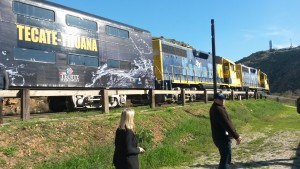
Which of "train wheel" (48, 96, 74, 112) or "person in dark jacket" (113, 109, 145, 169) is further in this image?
"train wheel" (48, 96, 74, 112)

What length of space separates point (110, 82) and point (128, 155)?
11631mm

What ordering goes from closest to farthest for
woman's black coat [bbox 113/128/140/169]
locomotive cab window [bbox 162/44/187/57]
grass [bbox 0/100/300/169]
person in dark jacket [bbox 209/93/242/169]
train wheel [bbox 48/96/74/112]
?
woman's black coat [bbox 113/128/140/169]
person in dark jacket [bbox 209/93/242/169]
grass [bbox 0/100/300/169]
train wheel [bbox 48/96/74/112]
locomotive cab window [bbox 162/44/187/57]

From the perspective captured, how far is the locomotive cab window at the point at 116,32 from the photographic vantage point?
16608 mm

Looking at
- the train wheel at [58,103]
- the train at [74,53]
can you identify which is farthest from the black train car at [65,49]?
the train wheel at [58,103]

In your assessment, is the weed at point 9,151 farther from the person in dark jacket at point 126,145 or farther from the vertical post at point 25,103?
the person in dark jacket at point 126,145

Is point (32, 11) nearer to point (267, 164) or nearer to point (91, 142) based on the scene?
point (91, 142)

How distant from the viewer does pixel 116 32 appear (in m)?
17.2

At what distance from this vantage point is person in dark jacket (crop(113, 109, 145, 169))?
16.4ft

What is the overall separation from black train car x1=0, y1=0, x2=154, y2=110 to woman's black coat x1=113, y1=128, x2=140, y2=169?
26.8 feet

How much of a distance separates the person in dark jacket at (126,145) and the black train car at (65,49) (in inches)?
322

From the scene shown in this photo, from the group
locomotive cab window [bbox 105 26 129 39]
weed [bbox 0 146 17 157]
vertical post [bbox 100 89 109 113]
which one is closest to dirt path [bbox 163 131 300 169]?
vertical post [bbox 100 89 109 113]

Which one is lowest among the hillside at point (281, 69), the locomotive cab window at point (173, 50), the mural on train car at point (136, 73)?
the mural on train car at point (136, 73)

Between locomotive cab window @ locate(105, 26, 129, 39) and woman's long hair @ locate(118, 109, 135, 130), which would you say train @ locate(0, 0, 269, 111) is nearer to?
locomotive cab window @ locate(105, 26, 129, 39)

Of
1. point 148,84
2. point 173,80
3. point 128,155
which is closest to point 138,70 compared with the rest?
point 148,84
